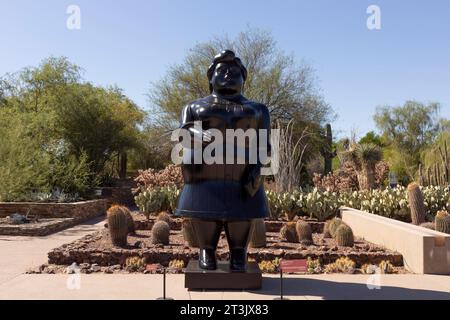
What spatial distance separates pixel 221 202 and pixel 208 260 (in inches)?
27.7

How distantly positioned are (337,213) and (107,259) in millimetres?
6488

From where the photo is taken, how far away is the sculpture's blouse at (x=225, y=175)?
4797 millimetres

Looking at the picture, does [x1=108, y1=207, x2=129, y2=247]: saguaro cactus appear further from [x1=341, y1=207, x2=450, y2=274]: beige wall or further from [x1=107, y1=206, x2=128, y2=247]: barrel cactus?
[x1=341, y1=207, x2=450, y2=274]: beige wall

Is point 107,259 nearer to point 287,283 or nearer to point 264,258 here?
point 264,258

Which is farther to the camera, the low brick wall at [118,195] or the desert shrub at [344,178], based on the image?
the low brick wall at [118,195]

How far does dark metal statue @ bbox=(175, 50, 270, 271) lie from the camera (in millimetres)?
4805

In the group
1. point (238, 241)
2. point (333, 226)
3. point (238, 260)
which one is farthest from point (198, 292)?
point (333, 226)

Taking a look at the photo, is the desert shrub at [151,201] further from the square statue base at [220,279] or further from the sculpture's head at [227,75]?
the sculpture's head at [227,75]

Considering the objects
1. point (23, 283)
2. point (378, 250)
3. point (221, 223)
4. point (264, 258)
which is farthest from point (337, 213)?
point (23, 283)

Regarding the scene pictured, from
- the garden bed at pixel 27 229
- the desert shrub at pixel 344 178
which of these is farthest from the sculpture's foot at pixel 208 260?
the desert shrub at pixel 344 178

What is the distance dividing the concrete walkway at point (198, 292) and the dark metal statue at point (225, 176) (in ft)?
1.64

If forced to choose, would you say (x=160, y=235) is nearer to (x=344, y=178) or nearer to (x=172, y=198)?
(x=172, y=198)

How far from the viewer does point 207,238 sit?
5.00 meters

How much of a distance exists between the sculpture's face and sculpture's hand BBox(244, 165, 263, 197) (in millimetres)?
921
